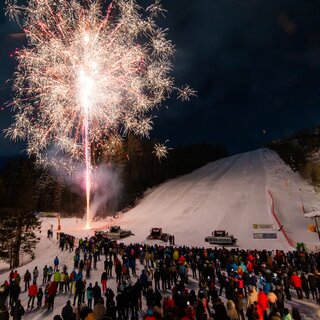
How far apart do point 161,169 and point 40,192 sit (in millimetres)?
33609

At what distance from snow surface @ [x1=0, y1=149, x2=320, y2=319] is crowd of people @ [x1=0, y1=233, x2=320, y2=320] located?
1.35 meters

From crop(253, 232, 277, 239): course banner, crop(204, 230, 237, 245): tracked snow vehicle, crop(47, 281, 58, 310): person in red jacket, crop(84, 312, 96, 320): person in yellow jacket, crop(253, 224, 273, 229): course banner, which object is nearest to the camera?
crop(84, 312, 96, 320): person in yellow jacket

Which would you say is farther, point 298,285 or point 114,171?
point 114,171

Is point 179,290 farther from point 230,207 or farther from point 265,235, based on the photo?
point 230,207

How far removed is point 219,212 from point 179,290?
3452 cm

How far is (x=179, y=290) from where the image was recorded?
14.1m

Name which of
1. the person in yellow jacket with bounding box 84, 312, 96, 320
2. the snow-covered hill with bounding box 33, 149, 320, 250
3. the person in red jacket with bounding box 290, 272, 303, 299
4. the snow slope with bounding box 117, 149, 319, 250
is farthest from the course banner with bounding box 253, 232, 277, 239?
the person in yellow jacket with bounding box 84, 312, 96, 320

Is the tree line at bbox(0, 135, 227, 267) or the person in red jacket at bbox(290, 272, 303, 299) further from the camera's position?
the tree line at bbox(0, 135, 227, 267)

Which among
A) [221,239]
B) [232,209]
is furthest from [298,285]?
[232,209]

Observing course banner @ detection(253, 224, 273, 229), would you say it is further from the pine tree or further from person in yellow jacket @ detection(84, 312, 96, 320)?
person in yellow jacket @ detection(84, 312, 96, 320)

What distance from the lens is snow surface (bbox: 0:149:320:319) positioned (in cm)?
3481

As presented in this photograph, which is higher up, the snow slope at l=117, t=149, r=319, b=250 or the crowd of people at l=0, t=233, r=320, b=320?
the snow slope at l=117, t=149, r=319, b=250

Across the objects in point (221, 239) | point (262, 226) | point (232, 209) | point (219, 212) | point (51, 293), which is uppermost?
point (232, 209)

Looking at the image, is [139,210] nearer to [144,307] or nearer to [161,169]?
[161,169]
